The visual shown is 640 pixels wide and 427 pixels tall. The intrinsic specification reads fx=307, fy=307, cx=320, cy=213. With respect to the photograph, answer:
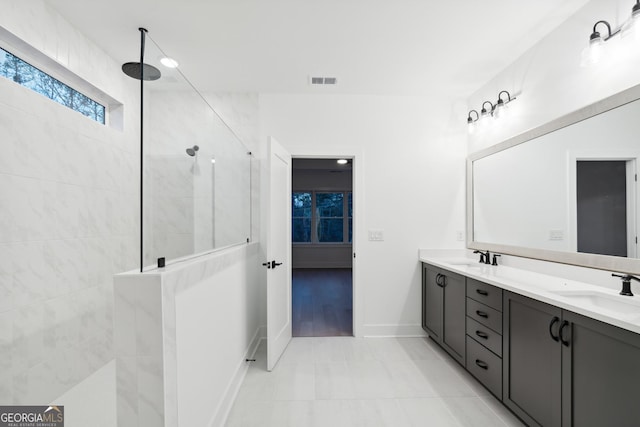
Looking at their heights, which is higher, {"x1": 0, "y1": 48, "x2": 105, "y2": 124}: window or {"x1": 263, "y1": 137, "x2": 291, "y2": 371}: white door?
{"x1": 0, "y1": 48, "x2": 105, "y2": 124}: window

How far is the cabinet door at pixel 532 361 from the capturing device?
5.26ft

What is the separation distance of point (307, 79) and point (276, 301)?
7.04 feet

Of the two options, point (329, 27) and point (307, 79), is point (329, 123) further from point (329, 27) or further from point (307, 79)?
point (329, 27)

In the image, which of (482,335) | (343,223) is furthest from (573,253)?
(343,223)

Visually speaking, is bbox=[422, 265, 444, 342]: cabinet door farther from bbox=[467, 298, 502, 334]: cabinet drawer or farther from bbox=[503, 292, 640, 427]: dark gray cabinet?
bbox=[503, 292, 640, 427]: dark gray cabinet

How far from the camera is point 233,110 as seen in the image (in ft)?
11.0

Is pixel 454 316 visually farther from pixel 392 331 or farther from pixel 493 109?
pixel 493 109

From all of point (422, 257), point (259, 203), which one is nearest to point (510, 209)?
point (422, 257)

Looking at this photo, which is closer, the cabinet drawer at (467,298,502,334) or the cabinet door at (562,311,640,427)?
the cabinet door at (562,311,640,427)

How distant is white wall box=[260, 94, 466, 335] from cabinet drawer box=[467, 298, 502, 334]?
1.00 metres

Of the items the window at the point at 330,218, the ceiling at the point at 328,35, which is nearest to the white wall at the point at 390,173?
the ceiling at the point at 328,35

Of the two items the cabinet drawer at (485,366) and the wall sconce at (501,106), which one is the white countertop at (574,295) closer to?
the cabinet drawer at (485,366)

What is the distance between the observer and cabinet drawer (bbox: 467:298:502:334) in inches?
82.4

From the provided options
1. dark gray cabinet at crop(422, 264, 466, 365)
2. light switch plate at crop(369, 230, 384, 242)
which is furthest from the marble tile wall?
dark gray cabinet at crop(422, 264, 466, 365)
